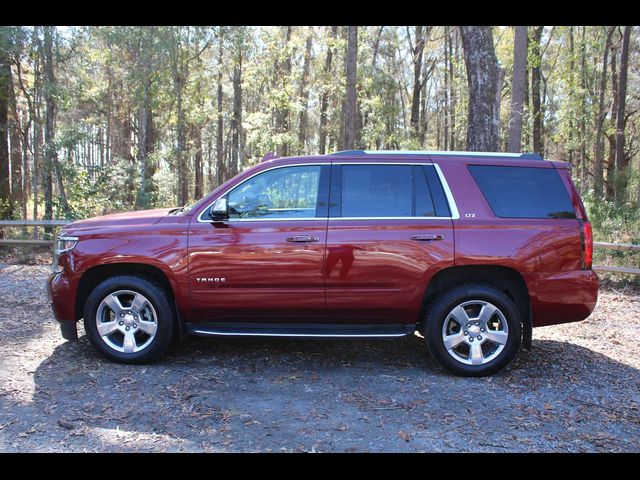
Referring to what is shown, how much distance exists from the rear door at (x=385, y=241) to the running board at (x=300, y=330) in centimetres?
11

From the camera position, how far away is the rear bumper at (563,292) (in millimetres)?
4637

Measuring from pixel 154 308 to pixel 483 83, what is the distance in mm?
7130

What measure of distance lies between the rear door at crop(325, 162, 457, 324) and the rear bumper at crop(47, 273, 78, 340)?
248cm

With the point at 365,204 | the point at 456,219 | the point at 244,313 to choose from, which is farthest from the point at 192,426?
the point at 456,219

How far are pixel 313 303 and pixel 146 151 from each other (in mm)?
19222

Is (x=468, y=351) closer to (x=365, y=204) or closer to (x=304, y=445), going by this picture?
(x=365, y=204)

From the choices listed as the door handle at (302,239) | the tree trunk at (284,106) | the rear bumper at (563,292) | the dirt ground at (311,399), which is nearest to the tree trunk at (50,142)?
the dirt ground at (311,399)

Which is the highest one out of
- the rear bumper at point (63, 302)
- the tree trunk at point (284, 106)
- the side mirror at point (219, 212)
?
the tree trunk at point (284, 106)

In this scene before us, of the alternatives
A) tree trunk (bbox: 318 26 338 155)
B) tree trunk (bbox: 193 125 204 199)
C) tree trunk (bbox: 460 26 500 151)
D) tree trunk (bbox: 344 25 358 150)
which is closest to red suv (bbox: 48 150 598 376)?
tree trunk (bbox: 460 26 500 151)

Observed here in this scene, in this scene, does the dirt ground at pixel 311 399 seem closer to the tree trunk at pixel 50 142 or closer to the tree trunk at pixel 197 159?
the tree trunk at pixel 50 142

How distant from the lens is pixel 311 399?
422cm

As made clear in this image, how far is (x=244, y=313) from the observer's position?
191 inches

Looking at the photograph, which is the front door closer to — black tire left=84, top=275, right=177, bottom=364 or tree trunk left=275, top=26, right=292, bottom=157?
black tire left=84, top=275, right=177, bottom=364

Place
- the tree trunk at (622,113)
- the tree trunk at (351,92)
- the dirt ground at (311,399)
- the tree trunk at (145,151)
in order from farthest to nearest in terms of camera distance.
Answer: the tree trunk at (622,113), the tree trunk at (145,151), the tree trunk at (351,92), the dirt ground at (311,399)
